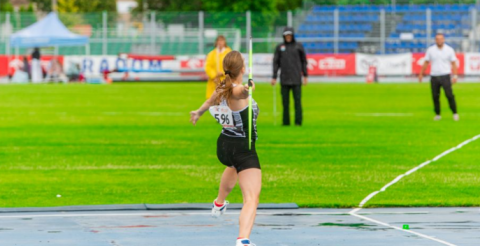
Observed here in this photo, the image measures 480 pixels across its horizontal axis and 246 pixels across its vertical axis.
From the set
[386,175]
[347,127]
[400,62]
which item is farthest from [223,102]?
[400,62]

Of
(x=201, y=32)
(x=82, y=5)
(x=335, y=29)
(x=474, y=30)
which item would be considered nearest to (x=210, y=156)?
(x=201, y=32)

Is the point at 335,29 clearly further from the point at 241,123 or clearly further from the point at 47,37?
the point at 241,123

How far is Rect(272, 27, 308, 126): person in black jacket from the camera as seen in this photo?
21.3 m

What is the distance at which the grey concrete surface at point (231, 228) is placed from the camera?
8.60m

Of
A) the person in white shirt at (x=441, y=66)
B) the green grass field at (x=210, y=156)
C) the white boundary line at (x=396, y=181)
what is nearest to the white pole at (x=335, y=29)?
the green grass field at (x=210, y=156)

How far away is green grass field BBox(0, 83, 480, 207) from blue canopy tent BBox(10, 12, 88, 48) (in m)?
23.5

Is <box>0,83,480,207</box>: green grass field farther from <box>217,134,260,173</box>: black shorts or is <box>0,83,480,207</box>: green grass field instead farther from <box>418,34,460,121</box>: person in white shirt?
<box>217,134,260,173</box>: black shorts

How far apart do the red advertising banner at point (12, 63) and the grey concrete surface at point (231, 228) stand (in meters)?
45.1

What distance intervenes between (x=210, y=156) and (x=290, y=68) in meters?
5.82

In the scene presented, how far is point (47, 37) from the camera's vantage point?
52.2 meters

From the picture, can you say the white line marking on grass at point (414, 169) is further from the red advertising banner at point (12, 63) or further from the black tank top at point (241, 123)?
the red advertising banner at point (12, 63)

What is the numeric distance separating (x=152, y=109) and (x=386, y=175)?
15.9 metres

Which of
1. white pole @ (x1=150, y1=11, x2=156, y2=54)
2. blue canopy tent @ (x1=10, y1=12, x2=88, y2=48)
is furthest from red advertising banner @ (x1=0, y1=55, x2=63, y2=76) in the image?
white pole @ (x1=150, y1=11, x2=156, y2=54)

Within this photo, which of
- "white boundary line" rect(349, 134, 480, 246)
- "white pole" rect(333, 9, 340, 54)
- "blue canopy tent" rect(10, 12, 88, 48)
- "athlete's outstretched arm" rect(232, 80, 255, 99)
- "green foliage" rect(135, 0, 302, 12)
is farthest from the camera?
"green foliage" rect(135, 0, 302, 12)
